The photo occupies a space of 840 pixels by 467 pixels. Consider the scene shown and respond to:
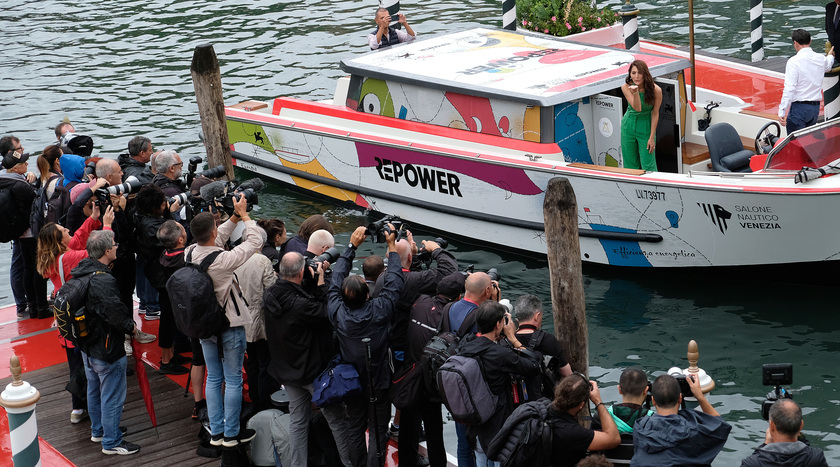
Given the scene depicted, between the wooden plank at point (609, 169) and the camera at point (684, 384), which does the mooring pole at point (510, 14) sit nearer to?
the wooden plank at point (609, 169)

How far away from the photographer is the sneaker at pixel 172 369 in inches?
327

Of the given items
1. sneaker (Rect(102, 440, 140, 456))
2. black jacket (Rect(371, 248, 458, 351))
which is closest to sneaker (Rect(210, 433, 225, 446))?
sneaker (Rect(102, 440, 140, 456))

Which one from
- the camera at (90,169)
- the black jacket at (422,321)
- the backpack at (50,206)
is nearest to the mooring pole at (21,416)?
the black jacket at (422,321)

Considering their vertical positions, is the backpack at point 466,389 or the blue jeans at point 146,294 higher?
the backpack at point 466,389

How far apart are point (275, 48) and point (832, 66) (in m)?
12.4

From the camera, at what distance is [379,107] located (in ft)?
39.8

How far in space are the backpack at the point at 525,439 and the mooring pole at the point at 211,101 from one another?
20.0 feet

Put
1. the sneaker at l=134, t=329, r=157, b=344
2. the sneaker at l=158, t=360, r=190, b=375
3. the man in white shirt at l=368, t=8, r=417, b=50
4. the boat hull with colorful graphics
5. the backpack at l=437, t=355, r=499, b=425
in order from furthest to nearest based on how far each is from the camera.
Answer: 1. the man in white shirt at l=368, t=8, r=417, b=50
2. the boat hull with colorful graphics
3. the sneaker at l=158, t=360, r=190, b=375
4. the sneaker at l=134, t=329, r=157, b=344
5. the backpack at l=437, t=355, r=499, b=425

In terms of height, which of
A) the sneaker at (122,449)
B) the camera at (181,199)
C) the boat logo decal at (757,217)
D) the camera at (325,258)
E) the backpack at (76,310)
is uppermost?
the camera at (181,199)

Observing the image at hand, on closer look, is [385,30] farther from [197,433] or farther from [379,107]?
[197,433]

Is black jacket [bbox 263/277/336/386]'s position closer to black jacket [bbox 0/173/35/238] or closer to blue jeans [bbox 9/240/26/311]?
black jacket [bbox 0/173/35/238]

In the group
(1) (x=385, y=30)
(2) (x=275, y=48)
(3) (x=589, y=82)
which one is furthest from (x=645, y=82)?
(2) (x=275, y=48)

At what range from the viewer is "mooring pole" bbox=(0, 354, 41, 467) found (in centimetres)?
600

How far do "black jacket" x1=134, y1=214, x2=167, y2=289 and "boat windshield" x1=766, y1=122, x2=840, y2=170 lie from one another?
5.81 m
